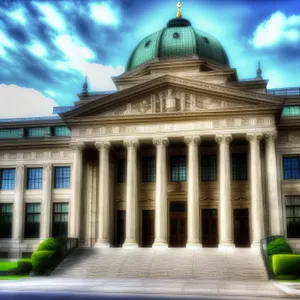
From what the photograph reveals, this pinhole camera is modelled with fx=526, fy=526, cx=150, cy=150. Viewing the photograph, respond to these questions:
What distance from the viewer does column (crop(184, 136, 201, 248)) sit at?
42.3m

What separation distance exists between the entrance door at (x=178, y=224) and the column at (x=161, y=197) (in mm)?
3088

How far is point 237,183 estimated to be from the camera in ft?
154

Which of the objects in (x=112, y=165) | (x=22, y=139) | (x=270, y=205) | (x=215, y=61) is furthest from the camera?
(x=215, y=61)

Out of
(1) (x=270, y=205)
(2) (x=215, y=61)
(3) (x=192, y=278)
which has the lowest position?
(3) (x=192, y=278)

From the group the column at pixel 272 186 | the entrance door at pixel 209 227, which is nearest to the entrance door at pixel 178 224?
the entrance door at pixel 209 227

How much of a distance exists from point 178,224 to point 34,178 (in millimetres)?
15464

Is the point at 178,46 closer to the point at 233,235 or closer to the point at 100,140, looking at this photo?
the point at 100,140

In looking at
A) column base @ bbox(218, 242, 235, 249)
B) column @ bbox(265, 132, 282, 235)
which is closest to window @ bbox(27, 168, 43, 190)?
column base @ bbox(218, 242, 235, 249)

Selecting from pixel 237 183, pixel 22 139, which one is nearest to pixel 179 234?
pixel 237 183

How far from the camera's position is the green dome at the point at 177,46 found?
56.5 m

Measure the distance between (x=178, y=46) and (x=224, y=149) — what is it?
58.8ft

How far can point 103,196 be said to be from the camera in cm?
4488

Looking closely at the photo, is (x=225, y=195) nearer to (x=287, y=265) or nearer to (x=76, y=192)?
(x=287, y=265)

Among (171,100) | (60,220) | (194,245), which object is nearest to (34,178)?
(60,220)
